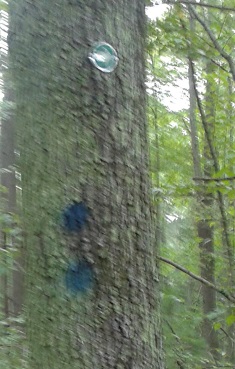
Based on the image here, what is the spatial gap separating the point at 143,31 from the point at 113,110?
1.20 ft

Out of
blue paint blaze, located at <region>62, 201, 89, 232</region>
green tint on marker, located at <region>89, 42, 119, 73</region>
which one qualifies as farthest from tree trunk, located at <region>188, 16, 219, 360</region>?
blue paint blaze, located at <region>62, 201, 89, 232</region>

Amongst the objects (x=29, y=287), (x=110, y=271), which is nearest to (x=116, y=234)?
(x=110, y=271)

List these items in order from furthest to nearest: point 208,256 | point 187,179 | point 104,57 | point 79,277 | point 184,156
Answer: point 184,156 → point 208,256 → point 187,179 → point 104,57 → point 79,277

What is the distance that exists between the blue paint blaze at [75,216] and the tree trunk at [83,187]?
0.02m

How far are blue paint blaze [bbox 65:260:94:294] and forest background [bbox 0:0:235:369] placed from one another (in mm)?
801

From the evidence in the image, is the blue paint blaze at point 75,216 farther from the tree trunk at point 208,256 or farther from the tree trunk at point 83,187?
the tree trunk at point 208,256

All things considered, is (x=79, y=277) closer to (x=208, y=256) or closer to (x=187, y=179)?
(x=187, y=179)

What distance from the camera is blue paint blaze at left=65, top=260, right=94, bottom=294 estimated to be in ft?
5.17

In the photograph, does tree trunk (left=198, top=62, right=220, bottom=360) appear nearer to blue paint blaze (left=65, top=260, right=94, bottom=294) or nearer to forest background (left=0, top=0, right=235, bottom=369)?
forest background (left=0, top=0, right=235, bottom=369)

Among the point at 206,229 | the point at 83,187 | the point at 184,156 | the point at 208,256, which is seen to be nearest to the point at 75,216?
the point at 83,187

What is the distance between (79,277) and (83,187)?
27 cm

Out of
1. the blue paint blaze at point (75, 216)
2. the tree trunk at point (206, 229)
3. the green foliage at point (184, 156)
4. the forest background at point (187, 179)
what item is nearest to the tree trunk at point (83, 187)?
the blue paint blaze at point (75, 216)

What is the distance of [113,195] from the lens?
5.46 ft

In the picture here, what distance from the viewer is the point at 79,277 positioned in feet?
5.17
